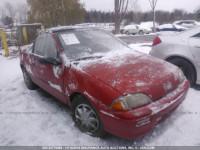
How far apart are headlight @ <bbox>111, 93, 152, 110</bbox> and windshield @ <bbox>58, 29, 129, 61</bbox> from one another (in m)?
1.06

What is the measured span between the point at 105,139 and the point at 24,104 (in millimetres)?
2078

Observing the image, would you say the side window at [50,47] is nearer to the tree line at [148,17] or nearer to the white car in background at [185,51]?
the white car in background at [185,51]

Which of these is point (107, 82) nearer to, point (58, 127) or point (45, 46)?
point (58, 127)

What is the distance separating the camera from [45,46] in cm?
317

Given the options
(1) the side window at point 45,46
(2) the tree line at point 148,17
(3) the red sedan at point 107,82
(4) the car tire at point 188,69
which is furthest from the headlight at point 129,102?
(2) the tree line at point 148,17

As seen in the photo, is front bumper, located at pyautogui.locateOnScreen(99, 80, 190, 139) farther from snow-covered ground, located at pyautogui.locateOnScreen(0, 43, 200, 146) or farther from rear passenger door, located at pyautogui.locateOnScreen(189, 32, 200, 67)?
rear passenger door, located at pyautogui.locateOnScreen(189, 32, 200, 67)

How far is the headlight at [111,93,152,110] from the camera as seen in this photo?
1.83 m

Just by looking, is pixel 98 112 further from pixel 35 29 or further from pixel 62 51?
pixel 35 29

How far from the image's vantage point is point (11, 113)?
320 cm

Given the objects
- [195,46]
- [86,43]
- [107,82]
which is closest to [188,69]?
[195,46]

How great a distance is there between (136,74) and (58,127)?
1.53m

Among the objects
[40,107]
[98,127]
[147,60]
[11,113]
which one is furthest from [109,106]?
[11,113]

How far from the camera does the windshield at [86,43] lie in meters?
2.69

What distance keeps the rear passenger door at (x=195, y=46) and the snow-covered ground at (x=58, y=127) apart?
0.77 metres
